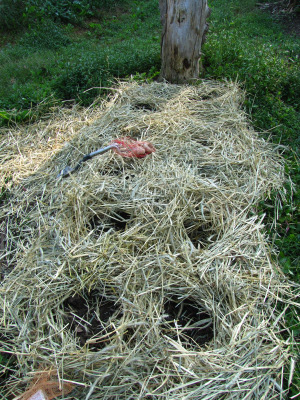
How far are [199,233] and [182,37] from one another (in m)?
2.66

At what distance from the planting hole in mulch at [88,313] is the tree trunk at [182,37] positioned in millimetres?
3069

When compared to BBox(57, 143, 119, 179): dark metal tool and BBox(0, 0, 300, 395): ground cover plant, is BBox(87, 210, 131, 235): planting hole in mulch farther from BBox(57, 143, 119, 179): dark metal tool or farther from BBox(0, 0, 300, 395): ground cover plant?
BBox(0, 0, 300, 395): ground cover plant

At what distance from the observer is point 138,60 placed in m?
4.62

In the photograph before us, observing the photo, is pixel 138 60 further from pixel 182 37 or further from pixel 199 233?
pixel 199 233

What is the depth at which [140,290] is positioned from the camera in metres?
1.98

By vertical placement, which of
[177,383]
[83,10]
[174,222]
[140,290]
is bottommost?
[177,383]

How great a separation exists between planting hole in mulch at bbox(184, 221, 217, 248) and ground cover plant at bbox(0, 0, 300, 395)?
1.46ft

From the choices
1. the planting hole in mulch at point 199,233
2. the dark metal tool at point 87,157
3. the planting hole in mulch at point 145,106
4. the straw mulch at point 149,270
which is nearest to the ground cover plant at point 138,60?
the straw mulch at point 149,270

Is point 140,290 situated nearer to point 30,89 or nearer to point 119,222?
point 119,222

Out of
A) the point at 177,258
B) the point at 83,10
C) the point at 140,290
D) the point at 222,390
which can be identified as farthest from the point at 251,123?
the point at 83,10

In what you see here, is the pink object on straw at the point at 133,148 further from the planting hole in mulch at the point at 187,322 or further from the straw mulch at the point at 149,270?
the planting hole in mulch at the point at 187,322

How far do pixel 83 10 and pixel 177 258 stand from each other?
6.13 meters

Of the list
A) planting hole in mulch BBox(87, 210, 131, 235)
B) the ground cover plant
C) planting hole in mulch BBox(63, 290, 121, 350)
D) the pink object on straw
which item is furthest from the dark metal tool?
the ground cover plant

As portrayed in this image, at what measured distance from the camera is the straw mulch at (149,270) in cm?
170
